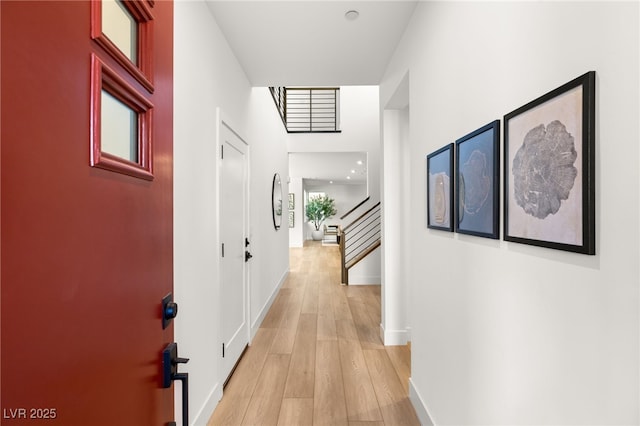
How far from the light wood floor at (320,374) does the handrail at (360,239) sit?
4.27ft

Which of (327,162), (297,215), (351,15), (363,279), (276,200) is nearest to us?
(351,15)

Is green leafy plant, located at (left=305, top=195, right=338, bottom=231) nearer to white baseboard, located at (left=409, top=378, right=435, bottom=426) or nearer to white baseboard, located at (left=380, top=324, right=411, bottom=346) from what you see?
white baseboard, located at (left=380, top=324, right=411, bottom=346)

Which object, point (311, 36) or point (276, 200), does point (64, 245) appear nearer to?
point (311, 36)

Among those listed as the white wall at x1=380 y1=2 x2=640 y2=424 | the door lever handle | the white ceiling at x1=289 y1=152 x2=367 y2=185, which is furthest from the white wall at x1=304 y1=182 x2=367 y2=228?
the door lever handle

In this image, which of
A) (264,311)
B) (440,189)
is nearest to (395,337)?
(264,311)

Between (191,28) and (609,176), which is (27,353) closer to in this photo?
(609,176)

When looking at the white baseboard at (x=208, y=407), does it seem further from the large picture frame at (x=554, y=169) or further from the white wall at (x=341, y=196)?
the white wall at (x=341, y=196)

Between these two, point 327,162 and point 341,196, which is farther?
point 341,196

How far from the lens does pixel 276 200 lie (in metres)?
4.93

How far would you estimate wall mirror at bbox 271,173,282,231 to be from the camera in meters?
4.69

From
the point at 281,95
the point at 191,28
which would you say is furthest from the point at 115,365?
the point at 281,95

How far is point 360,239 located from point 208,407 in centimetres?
434

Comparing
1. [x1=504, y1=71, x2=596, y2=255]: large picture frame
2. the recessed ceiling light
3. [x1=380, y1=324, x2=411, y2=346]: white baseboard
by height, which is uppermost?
the recessed ceiling light

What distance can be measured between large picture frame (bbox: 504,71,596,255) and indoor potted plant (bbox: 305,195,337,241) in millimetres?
12927
